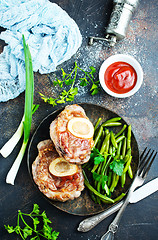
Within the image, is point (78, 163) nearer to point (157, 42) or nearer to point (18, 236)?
point (18, 236)

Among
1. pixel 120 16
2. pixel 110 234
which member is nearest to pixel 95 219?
pixel 110 234

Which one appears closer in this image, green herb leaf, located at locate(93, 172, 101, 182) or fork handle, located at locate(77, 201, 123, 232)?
green herb leaf, located at locate(93, 172, 101, 182)

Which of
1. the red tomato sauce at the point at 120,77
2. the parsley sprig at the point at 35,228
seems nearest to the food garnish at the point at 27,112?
the parsley sprig at the point at 35,228

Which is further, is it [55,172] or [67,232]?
[67,232]

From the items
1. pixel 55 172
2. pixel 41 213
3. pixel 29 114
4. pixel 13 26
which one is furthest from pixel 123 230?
pixel 13 26

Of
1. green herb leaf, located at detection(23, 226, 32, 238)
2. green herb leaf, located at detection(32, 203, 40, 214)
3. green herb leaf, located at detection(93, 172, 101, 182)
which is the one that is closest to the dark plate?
green herb leaf, located at detection(32, 203, 40, 214)

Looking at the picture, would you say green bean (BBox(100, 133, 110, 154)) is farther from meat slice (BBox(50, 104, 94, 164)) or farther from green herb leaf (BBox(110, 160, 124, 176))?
meat slice (BBox(50, 104, 94, 164))

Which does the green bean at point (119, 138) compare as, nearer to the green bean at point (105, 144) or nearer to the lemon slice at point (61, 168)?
the green bean at point (105, 144)
